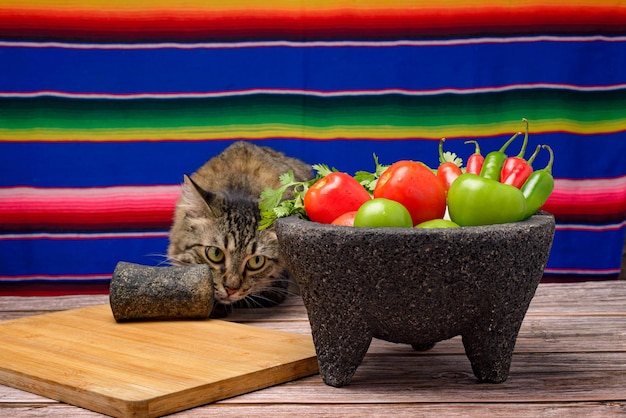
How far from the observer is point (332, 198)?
1228 mm

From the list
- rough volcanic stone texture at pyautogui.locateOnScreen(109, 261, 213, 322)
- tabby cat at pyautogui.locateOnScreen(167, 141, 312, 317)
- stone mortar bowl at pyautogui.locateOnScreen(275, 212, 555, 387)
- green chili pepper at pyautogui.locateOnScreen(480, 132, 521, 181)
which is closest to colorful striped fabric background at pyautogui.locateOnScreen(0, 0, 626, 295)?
tabby cat at pyautogui.locateOnScreen(167, 141, 312, 317)

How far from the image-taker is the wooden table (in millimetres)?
1126

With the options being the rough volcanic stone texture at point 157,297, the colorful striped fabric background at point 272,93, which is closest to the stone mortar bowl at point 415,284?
the rough volcanic stone texture at point 157,297

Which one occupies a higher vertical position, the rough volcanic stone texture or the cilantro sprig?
the cilantro sprig

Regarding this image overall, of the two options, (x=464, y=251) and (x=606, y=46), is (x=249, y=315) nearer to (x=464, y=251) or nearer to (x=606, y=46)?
(x=464, y=251)

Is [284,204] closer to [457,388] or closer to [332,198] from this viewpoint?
[332,198]

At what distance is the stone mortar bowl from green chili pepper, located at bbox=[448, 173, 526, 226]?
0.10 ft

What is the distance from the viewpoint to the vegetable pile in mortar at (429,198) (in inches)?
44.8

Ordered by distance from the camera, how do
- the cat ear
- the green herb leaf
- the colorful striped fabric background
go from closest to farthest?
the green herb leaf, the cat ear, the colorful striped fabric background

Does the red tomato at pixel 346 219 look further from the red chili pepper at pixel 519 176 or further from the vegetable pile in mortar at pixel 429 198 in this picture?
the red chili pepper at pixel 519 176

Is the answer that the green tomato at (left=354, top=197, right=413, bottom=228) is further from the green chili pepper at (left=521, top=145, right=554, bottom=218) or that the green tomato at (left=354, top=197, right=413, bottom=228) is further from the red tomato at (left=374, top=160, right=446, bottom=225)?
the green chili pepper at (left=521, top=145, right=554, bottom=218)

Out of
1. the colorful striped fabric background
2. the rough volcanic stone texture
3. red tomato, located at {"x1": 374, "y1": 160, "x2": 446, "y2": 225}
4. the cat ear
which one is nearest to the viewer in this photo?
red tomato, located at {"x1": 374, "y1": 160, "x2": 446, "y2": 225}

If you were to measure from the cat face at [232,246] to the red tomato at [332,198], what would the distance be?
2.16ft

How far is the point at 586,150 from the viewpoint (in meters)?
2.36
